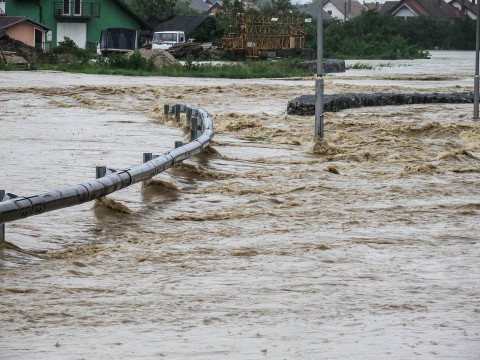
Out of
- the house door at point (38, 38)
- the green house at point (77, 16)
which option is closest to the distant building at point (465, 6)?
the green house at point (77, 16)

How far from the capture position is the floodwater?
22.8 ft

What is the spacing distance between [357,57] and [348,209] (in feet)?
261

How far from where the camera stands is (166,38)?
272 feet

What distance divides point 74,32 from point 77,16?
5.49ft

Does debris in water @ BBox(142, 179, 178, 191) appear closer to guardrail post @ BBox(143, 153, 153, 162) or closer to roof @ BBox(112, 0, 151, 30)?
guardrail post @ BBox(143, 153, 153, 162)

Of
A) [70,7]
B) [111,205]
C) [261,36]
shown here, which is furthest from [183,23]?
[111,205]

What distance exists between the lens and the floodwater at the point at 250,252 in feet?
22.8

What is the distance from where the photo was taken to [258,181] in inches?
576

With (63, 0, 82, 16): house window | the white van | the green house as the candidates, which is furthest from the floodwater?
(63, 0, 82, 16): house window

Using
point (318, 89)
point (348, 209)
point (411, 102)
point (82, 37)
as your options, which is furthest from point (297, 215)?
point (82, 37)

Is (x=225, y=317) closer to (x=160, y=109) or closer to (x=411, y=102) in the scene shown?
(x=160, y=109)

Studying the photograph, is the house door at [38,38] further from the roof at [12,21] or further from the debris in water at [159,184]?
the debris in water at [159,184]

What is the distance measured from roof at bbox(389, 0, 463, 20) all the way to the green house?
73.8 m

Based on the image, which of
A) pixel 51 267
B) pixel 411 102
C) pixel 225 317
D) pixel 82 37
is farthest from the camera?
pixel 82 37
